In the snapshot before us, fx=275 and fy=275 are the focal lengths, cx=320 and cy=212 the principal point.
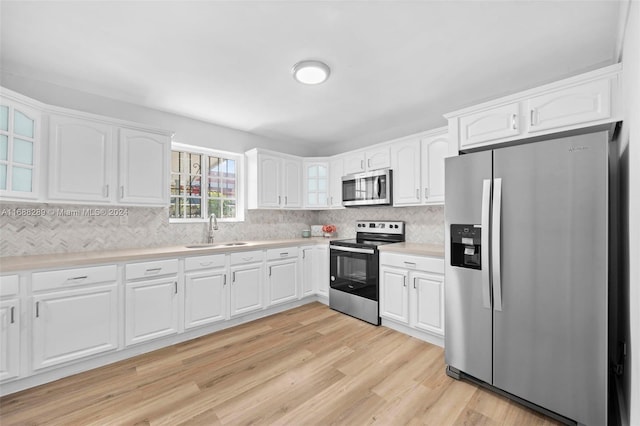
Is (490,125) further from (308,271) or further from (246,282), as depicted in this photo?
A: (246,282)

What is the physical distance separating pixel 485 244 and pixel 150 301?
2.89 m

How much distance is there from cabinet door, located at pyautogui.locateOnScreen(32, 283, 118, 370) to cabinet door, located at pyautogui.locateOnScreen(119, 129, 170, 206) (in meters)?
0.94

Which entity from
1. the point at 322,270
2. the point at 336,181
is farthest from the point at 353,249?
the point at 336,181

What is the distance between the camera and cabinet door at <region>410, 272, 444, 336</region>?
264 centimetres

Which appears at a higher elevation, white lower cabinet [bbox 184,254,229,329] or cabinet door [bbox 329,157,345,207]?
cabinet door [bbox 329,157,345,207]

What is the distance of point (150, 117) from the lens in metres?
3.17

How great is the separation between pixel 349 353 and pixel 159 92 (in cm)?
315

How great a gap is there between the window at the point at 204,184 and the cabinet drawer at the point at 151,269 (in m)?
0.89

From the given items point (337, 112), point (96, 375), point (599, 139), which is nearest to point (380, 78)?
point (337, 112)

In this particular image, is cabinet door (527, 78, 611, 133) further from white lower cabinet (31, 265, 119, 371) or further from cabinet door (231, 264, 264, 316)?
white lower cabinet (31, 265, 119, 371)

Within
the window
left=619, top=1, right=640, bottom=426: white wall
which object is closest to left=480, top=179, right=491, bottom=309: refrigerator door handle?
left=619, top=1, right=640, bottom=426: white wall

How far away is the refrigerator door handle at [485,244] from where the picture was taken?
194cm

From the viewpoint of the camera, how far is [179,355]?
2555mm

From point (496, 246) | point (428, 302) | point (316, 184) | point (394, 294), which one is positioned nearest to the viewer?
point (496, 246)
